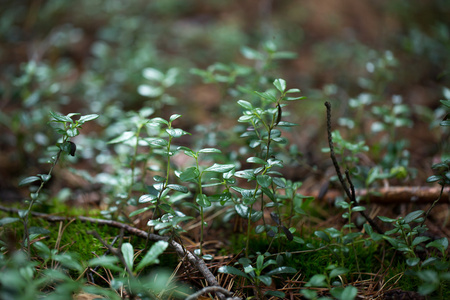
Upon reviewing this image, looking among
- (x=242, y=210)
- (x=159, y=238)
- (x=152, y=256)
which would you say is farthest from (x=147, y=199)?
(x=242, y=210)

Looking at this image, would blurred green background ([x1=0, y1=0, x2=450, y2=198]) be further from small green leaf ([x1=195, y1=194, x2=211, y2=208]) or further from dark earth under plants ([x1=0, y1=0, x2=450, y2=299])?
small green leaf ([x1=195, y1=194, x2=211, y2=208])

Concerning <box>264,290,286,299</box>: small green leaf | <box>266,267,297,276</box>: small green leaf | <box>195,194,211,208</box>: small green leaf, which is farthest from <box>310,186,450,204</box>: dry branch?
<box>195,194,211,208</box>: small green leaf

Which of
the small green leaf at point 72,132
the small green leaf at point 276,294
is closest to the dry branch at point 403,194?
Result: the small green leaf at point 276,294

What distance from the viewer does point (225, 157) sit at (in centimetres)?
225

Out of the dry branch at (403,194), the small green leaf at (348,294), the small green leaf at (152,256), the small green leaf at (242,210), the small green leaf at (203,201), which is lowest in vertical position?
the dry branch at (403,194)

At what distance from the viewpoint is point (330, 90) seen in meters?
2.77

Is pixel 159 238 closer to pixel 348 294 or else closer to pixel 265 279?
pixel 265 279

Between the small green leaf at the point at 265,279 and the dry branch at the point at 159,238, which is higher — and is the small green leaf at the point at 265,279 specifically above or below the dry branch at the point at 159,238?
above

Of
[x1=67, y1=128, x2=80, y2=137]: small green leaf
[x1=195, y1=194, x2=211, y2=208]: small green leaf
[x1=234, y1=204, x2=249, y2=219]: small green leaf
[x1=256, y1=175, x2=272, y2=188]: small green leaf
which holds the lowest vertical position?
[x1=234, y1=204, x2=249, y2=219]: small green leaf

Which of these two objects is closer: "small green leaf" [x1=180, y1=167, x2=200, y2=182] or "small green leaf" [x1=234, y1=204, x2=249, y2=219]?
"small green leaf" [x1=180, y1=167, x2=200, y2=182]

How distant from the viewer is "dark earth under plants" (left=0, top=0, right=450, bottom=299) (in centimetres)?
154

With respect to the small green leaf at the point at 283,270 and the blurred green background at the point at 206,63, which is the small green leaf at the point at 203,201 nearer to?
the small green leaf at the point at 283,270

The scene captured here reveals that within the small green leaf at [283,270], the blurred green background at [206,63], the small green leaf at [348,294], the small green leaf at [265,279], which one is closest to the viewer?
the small green leaf at [348,294]

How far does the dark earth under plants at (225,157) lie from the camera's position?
154 centimetres
